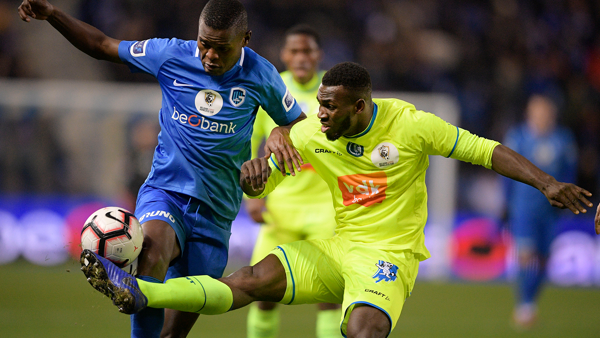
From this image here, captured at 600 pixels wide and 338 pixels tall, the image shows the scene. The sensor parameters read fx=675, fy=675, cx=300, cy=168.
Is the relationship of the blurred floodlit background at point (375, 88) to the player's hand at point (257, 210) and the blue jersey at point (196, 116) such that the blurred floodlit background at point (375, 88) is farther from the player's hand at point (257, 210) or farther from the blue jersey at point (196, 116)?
the blue jersey at point (196, 116)

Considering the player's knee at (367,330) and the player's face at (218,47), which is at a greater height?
the player's face at (218,47)

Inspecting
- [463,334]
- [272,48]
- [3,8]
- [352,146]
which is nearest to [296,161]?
[352,146]

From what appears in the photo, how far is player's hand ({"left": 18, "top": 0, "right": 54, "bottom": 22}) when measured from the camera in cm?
428

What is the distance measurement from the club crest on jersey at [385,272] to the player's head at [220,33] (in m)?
1.69

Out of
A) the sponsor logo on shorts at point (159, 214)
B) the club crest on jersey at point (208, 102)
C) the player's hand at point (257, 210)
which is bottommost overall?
the sponsor logo on shorts at point (159, 214)

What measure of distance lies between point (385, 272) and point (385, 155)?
79cm

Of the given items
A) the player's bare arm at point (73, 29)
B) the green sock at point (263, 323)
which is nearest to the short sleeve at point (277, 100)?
the player's bare arm at point (73, 29)

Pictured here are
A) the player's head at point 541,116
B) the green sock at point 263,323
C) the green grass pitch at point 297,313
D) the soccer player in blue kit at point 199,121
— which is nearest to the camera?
the soccer player in blue kit at point 199,121

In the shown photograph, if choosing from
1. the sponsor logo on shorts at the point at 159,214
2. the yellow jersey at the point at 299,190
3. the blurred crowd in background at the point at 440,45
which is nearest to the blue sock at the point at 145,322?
the sponsor logo on shorts at the point at 159,214

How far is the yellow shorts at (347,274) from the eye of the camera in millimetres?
4383

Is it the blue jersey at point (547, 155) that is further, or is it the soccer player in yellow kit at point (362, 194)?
the blue jersey at point (547, 155)

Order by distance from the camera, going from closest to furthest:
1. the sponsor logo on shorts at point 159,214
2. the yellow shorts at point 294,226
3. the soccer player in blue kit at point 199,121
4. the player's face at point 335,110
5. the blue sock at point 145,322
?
the blue sock at point 145,322, the sponsor logo on shorts at point 159,214, the soccer player in blue kit at point 199,121, the player's face at point 335,110, the yellow shorts at point 294,226

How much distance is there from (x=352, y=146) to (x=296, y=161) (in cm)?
52

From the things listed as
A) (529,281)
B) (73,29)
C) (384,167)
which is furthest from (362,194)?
(529,281)
